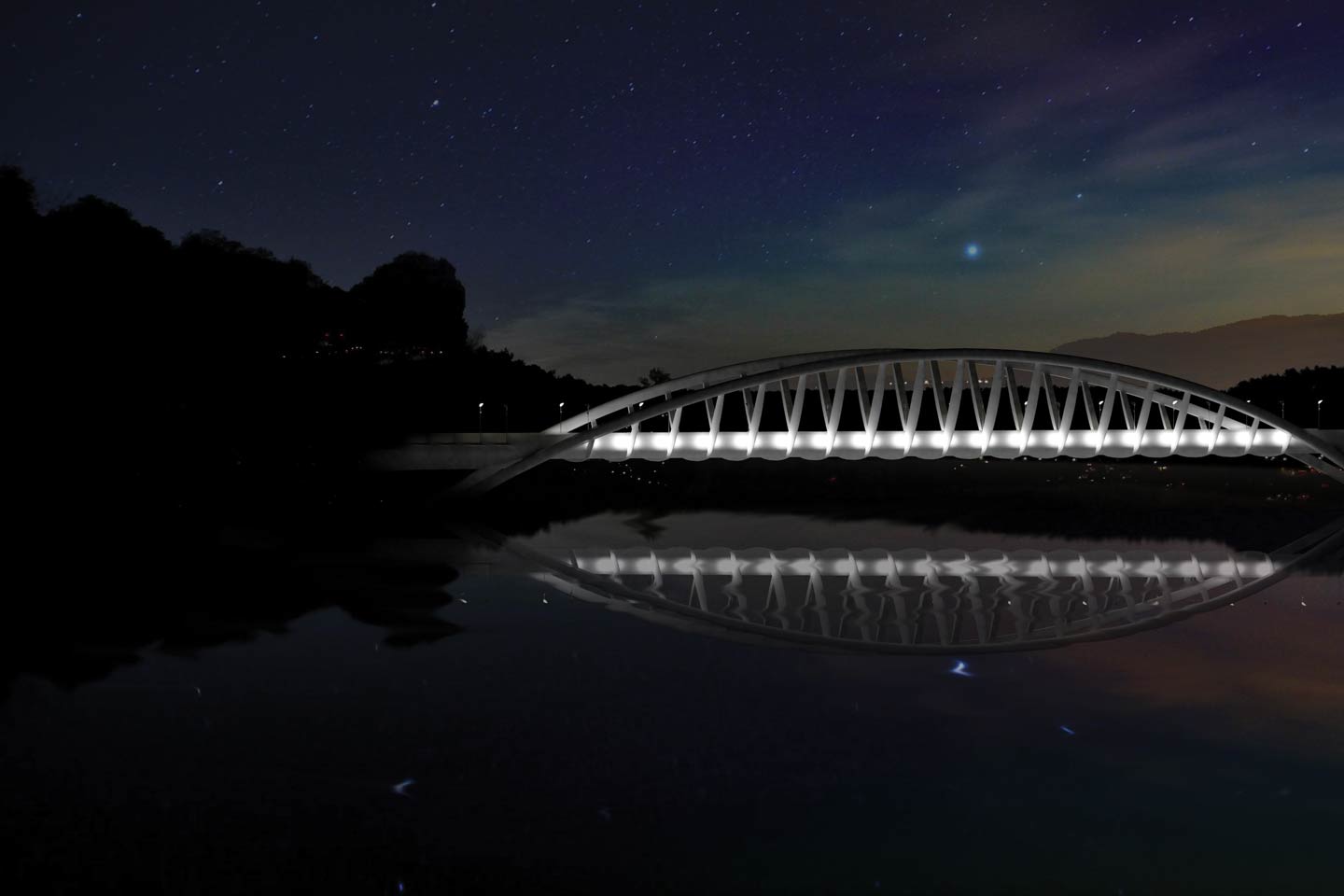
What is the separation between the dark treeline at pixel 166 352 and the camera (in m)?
43.1

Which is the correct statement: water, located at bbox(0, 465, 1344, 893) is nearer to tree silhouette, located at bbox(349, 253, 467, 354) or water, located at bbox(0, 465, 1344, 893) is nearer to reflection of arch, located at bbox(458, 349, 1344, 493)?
reflection of arch, located at bbox(458, 349, 1344, 493)

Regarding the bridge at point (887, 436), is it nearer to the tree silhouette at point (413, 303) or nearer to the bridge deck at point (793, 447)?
the bridge deck at point (793, 447)

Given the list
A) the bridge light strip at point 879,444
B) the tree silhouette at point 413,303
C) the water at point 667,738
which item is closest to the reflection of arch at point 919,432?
the bridge light strip at point 879,444

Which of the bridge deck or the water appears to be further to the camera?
the bridge deck

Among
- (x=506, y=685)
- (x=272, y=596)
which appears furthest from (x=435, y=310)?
(x=506, y=685)

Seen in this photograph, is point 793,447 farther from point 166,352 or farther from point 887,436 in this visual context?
point 166,352

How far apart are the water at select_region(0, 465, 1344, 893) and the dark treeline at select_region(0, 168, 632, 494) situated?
18.7m

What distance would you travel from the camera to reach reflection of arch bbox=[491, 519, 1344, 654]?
21656mm

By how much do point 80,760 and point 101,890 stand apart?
407 cm

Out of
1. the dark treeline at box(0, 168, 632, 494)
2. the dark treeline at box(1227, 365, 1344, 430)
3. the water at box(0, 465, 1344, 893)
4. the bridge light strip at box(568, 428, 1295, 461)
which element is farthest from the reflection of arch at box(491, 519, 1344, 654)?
the dark treeline at box(1227, 365, 1344, 430)

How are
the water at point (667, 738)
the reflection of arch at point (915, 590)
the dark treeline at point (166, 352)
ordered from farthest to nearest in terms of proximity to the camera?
the dark treeline at point (166, 352) → the reflection of arch at point (915, 590) → the water at point (667, 738)

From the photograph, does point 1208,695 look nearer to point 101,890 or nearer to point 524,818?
point 524,818

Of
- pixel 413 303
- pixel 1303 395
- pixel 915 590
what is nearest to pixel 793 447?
pixel 915 590

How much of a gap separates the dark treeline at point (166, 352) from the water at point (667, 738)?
18.7 meters
